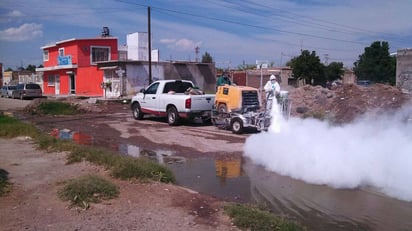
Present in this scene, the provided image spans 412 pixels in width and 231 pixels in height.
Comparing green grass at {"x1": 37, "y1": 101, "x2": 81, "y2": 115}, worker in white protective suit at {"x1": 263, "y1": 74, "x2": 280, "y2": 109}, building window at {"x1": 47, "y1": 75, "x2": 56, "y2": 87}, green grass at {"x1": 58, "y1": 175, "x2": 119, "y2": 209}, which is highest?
building window at {"x1": 47, "y1": 75, "x2": 56, "y2": 87}

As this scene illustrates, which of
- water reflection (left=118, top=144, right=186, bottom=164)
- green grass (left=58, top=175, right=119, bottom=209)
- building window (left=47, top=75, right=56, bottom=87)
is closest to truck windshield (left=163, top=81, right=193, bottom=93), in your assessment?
water reflection (left=118, top=144, right=186, bottom=164)

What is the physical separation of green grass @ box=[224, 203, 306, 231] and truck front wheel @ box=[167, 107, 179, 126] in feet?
40.4

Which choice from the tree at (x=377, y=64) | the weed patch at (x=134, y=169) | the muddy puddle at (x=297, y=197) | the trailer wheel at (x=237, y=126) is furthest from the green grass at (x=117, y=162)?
the tree at (x=377, y=64)

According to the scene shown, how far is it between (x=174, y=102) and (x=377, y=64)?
113 feet

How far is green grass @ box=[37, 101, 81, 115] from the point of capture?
1014 inches

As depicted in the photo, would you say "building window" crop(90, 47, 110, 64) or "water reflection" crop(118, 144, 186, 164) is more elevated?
"building window" crop(90, 47, 110, 64)

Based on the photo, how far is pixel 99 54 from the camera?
47.8m

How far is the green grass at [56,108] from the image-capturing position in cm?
2575

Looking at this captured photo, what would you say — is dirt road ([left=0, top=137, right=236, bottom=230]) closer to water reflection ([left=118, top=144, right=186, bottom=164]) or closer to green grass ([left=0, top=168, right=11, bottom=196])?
green grass ([left=0, top=168, right=11, bottom=196])

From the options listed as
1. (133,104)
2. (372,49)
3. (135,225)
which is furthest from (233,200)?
(372,49)

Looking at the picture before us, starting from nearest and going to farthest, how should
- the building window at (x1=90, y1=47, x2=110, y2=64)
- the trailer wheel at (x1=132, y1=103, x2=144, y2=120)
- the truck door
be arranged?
the truck door, the trailer wheel at (x1=132, y1=103, x2=144, y2=120), the building window at (x1=90, y1=47, x2=110, y2=64)

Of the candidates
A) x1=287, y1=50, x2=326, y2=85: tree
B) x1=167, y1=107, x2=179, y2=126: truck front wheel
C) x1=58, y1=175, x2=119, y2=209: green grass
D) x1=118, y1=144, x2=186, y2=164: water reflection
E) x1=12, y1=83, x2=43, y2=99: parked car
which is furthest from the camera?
x1=287, y1=50, x2=326, y2=85: tree

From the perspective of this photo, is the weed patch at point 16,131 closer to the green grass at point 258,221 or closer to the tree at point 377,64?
the green grass at point 258,221

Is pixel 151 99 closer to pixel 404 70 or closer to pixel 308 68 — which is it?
pixel 404 70
